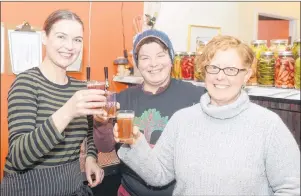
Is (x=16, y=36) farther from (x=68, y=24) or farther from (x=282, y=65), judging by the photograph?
(x=282, y=65)

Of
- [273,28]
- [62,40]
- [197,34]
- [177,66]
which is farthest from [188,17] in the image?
[273,28]

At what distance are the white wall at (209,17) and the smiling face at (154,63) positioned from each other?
174cm

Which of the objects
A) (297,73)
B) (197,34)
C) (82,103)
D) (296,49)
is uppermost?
(197,34)

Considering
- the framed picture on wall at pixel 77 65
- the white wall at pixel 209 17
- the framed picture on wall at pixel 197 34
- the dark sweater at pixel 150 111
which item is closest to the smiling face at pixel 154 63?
the dark sweater at pixel 150 111

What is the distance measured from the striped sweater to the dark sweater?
0.25m

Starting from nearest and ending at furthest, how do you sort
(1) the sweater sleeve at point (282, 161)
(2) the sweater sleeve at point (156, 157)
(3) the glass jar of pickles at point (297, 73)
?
1. (1) the sweater sleeve at point (282, 161)
2. (2) the sweater sleeve at point (156, 157)
3. (3) the glass jar of pickles at point (297, 73)

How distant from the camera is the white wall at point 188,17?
11.6ft

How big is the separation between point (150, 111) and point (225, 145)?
0.53 metres

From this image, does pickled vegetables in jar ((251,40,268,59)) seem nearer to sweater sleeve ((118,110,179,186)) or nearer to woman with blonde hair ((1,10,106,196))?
sweater sleeve ((118,110,179,186))

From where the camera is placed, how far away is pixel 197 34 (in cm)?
380

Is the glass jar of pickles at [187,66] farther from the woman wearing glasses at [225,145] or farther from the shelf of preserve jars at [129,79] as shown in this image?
the woman wearing glasses at [225,145]

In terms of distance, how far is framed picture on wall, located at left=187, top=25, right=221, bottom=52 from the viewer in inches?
147

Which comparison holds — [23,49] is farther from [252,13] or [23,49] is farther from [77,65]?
[252,13]

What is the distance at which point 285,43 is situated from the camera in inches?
69.3
